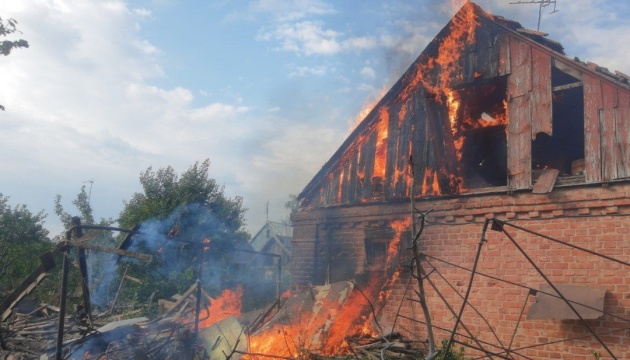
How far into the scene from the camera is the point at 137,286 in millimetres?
20734

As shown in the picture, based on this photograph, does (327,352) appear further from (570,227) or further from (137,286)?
(137,286)

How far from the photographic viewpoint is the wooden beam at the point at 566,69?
27.8ft

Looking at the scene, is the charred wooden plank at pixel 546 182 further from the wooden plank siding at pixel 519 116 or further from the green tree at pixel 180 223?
the green tree at pixel 180 223

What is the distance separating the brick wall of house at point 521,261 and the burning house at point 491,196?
24 millimetres

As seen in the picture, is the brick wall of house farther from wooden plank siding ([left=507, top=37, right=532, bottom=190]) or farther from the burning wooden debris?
the burning wooden debris

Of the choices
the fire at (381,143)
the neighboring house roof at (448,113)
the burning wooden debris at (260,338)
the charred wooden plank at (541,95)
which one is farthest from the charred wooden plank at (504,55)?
the burning wooden debris at (260,338)

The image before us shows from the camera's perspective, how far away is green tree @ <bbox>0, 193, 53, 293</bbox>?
22.2m

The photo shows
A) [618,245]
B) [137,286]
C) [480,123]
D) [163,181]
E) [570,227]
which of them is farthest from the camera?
[163,181]

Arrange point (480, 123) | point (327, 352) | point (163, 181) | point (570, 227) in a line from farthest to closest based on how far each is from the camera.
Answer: point (163, 181) < point (480, 123) < point (327, 352) < point (570, 227)

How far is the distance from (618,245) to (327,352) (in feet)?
20.7

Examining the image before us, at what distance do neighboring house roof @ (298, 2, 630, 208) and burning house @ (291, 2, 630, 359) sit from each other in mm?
30

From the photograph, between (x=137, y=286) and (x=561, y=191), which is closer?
(x=561, y=191)

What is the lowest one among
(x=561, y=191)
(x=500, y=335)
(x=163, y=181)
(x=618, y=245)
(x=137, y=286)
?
(x=137, y=286)

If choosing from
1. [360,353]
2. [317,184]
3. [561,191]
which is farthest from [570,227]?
[317,184]
